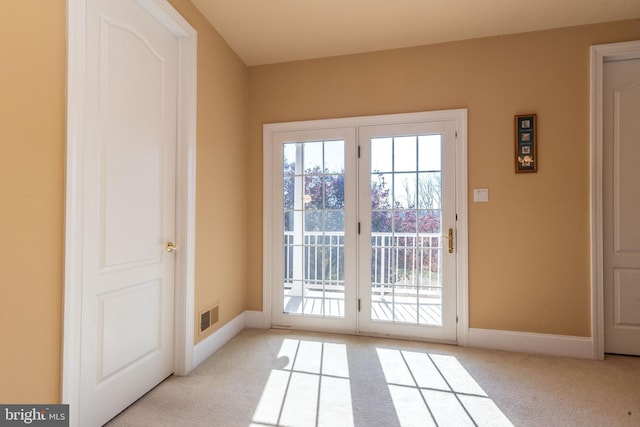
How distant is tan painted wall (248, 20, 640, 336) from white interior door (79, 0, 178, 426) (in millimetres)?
1887

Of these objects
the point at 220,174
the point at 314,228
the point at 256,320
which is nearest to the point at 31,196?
the point at 220,174

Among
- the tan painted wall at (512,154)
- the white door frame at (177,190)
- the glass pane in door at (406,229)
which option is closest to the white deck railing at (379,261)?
the glass pane in door at (406,229)

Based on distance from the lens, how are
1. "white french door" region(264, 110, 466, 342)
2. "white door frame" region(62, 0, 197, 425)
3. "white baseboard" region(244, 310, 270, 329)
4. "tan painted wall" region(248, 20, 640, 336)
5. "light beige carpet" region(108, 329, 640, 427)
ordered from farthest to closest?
"white baseboard" region(244, 310, 270, 329) < "white french door" region(264, 110, 466, 342) < "tan painted wall" region(248, 20, 640, 336) < "light beige carpet" region(108, 329, 640, 427) < "white door frame" region(62, 0, 197, 425)

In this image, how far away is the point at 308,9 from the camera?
232cm

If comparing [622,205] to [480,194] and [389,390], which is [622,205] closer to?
[480,194]

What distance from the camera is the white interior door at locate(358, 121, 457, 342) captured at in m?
2.74

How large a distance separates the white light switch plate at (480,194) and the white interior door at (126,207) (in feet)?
7.99

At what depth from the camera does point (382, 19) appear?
243 cm

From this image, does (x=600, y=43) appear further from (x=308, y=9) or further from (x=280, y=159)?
(x=280, y=159)

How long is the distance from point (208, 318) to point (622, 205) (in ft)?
11.3

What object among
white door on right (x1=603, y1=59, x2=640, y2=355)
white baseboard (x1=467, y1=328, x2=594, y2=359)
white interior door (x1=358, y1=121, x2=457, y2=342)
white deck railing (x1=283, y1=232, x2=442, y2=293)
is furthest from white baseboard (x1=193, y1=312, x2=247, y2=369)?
white door on right (x1=603, y1=59, x2=640, y2=355)

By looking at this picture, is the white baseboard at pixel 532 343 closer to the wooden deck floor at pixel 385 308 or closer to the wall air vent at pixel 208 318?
the wooden deck floor at pixel 385 308

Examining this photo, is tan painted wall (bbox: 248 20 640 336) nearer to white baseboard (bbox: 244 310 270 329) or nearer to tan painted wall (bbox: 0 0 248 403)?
white baseboard (bbox: 244 310 270 329)

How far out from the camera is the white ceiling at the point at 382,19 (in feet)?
7.42
